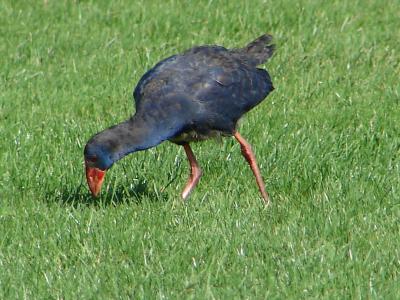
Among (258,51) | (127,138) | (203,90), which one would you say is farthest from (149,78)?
Result: (258,51)

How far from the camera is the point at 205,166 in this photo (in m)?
7.79

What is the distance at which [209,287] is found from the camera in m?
5.68

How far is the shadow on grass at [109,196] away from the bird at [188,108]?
148mm

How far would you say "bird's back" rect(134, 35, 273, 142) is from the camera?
23.2 ft

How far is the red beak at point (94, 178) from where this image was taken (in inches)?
275

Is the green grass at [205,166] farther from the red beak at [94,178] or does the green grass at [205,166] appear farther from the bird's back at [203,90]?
the bird's back at [203,90]

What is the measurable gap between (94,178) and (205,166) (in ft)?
3.36

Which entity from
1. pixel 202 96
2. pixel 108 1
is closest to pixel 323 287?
pixel 202 96

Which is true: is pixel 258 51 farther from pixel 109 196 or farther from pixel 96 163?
pixel 96 163

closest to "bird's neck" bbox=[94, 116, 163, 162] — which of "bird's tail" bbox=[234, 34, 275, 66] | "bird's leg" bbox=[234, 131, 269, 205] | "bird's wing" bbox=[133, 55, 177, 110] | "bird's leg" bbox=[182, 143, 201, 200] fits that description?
"bird's wing" bbox=[133, 55, 177, 110]

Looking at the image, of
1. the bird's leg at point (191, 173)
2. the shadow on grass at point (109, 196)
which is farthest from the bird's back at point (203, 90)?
the shadow on grass at point (109, 196)

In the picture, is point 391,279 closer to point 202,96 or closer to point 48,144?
point 202,96

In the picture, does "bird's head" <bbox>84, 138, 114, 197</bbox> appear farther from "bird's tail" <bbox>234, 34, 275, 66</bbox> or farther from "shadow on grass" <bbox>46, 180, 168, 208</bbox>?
"bird's tail" <bbox>234, 34, 275, 66</bbox>

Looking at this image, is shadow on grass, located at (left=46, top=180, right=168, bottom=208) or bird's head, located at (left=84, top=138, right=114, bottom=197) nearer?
bird's head, located at (left=84, top=138, right=114, bottom=197)
